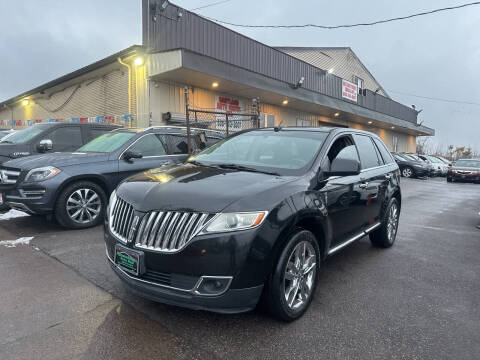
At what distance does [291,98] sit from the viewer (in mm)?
14094

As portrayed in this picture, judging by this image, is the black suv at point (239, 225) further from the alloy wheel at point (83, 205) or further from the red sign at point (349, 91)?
the red sign at point (349, 91)

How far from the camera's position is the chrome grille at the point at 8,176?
4746 millimetres

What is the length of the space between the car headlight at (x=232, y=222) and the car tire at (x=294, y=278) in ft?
1.29

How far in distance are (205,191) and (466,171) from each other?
2020 centimetres

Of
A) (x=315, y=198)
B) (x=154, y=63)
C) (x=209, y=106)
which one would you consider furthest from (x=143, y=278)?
(x=209, y=106)

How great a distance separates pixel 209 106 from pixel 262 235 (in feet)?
35.8

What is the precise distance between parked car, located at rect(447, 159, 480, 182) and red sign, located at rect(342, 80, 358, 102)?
7.03 m

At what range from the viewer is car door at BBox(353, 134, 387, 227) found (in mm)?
3771

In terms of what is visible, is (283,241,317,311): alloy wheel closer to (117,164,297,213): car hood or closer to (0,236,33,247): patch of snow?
(117,164,297,213): car hood

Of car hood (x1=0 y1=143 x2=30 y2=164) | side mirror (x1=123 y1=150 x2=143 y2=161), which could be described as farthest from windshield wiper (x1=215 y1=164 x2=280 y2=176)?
car hood (x1=0 y1=143 x2=30 y2=164)

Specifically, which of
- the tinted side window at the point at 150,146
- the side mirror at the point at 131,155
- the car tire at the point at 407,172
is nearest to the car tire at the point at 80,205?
the side mirror at the point at 131,155

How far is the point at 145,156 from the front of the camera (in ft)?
18.6

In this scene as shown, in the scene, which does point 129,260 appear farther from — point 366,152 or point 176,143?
point 176,143

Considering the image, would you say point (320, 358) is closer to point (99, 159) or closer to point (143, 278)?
point (143, 278)
